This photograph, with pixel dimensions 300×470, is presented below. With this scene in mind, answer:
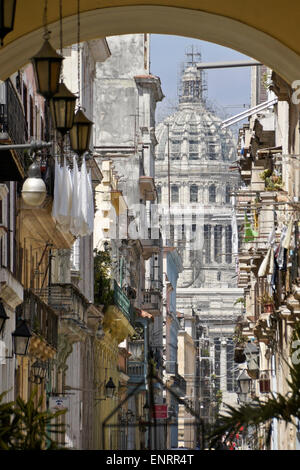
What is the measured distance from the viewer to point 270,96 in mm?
33375

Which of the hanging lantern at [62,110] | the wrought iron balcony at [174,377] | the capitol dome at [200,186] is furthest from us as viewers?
the capitol dome at [200,186]

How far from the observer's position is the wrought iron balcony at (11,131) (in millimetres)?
15055

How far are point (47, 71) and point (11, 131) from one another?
8.99 meters

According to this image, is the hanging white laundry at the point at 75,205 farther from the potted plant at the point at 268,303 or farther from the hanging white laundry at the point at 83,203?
the potted plant at the point at 268,303

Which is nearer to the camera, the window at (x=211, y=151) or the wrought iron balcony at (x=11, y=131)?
the wrought iron balcony at (x=11, y=131)

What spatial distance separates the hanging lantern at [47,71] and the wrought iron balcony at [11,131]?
4072mm

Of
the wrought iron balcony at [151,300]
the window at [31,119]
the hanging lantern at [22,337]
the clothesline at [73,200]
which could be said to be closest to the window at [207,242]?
the wrought iron balcony at [151,300]

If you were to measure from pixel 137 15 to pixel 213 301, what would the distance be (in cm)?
13248

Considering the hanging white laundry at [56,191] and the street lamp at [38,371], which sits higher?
the hanging white laundry at [56,191]

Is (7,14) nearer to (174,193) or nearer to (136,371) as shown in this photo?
(136,371)

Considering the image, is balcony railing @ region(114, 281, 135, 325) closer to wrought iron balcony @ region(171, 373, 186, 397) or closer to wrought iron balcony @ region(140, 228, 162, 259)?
wrought iron balcony @ region(140, 228, 162, 259)

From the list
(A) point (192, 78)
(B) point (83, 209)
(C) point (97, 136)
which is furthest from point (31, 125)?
(A) point (192, 78)

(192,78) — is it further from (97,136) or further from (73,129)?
(73,129)

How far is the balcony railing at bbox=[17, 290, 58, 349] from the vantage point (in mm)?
22775
